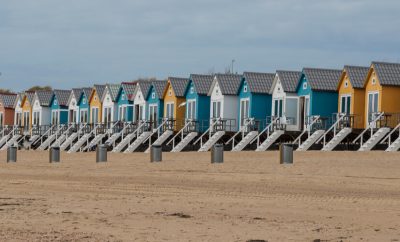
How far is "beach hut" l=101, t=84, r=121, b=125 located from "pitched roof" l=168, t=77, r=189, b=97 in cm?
767

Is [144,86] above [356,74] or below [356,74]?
below

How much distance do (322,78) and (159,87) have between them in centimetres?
1433

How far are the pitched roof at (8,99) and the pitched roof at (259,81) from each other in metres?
35.1

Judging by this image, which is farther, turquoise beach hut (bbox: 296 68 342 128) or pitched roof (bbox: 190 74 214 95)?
pitched roof (bbox: 190 74 214 95)

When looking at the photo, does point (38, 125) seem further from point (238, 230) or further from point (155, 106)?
point (238, 230)

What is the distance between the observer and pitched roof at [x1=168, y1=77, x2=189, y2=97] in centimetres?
5803

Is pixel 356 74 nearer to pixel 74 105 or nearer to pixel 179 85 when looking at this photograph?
pixel 179 85

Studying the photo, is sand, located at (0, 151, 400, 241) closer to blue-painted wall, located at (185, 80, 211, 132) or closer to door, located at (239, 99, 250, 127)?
door, located at (239, 99, 250, 127)

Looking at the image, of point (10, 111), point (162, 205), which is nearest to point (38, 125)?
point (10, 111)

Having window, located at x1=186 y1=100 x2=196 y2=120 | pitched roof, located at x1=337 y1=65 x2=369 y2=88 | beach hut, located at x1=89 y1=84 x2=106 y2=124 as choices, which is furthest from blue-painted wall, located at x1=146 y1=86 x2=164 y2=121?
pitched roof, located at x1=337 y1=65 x2=369 y2=88

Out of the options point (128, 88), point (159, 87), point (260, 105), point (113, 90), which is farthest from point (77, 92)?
point (260, 105)

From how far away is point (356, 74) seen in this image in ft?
155

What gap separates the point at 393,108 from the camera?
1757 inches

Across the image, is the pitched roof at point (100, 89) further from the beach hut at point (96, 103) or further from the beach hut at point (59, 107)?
the beach hut at point (59, 107)
